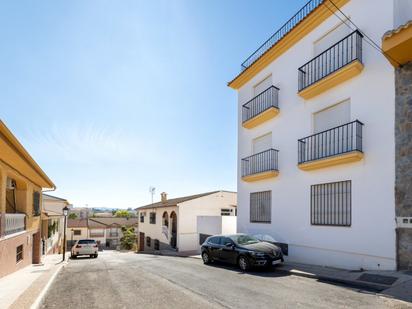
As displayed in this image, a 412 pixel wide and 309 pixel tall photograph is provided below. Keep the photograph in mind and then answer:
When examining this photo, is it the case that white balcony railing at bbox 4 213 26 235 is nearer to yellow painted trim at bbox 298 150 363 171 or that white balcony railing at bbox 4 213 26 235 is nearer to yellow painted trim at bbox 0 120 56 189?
yellow painted trim at bbox 0 120 56 189

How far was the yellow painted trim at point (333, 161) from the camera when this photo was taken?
11.3 m

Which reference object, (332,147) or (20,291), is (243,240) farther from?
(20,291)

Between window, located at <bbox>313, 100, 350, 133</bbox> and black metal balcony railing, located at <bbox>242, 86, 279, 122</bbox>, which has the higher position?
black metal balcony railing, located at <bbox>242, 86, 279, 122</bbox>

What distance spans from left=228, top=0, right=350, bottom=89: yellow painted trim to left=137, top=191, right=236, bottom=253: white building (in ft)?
35.9

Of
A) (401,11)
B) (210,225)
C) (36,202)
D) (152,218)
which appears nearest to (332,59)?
(401,11)

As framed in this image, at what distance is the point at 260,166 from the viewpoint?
17125mm

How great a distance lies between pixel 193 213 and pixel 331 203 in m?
18.0

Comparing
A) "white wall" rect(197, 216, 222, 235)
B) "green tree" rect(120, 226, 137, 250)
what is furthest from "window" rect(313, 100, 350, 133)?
"green tree" rect(120, 226, 137, 250)

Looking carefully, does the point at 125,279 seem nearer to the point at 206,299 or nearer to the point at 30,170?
the point at 206,299

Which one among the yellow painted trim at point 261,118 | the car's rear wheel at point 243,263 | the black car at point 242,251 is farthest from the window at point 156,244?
the car's rear wheel at point 243,263

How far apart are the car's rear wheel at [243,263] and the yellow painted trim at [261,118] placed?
7.06 m

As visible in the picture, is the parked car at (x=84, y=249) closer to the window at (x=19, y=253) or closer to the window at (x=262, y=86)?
the window at (x=19, y=253)

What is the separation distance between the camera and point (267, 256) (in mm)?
12234

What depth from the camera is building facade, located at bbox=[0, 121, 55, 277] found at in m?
10.0
